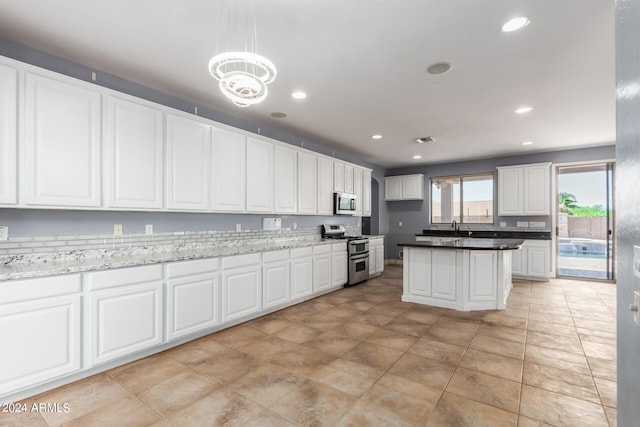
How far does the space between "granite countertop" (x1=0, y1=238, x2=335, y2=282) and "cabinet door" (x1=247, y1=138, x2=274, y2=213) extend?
0.73 meters

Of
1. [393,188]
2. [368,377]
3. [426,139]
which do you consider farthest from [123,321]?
[393,188]

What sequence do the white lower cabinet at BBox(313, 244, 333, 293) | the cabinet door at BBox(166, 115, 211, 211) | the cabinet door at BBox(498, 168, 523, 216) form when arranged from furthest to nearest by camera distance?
the cabinet door at BBox(498, 168, 523, 216) → the white lower cabinet at BBox(313, 244, 333, 293) → the cabinet door at BBox(166, 115, 211, 211)

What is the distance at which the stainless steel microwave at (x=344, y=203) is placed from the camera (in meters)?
5.78

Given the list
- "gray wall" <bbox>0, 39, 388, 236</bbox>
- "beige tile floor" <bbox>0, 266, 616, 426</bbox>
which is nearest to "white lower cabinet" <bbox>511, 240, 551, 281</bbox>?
"beige tile floor" <bbox>0, 266, 616, 426</bbox>

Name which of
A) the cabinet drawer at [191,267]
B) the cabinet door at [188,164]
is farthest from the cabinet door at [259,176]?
the cabinet drawer at [191,267]

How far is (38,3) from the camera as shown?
2.09 m

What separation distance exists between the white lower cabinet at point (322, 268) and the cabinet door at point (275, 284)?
66 centimetres

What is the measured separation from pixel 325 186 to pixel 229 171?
2.14m

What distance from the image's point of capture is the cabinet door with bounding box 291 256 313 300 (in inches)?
174

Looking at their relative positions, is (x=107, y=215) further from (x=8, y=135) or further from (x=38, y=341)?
(x=38, y=341)

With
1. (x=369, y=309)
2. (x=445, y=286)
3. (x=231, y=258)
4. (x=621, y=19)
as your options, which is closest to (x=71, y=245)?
(x=231, y=258)

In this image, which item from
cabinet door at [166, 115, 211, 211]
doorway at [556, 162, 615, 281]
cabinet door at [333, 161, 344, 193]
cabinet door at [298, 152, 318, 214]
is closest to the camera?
cabinet door at [166, 115, 211, 211]

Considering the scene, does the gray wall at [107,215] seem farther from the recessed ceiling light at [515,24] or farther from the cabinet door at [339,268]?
the recessed ceiling light at [515,24]

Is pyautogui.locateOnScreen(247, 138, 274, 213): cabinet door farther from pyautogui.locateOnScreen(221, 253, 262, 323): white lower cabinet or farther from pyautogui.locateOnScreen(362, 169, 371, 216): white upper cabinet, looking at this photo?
pyautogui.locateOnScreen(362, 169, 371, 216): white upper cabinet
